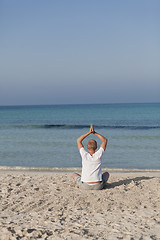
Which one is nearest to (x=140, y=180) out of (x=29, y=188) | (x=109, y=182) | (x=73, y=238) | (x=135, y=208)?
(x=109, y=182)

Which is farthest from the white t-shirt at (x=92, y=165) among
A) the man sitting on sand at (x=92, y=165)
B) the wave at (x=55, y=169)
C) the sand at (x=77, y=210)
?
the wave at (x=55, y=169)

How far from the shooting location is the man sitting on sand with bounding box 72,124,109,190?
6.09 metres

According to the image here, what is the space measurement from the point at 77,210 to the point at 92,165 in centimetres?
122

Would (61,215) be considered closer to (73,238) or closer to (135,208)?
(73,238)

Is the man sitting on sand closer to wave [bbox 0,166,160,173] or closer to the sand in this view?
the sand

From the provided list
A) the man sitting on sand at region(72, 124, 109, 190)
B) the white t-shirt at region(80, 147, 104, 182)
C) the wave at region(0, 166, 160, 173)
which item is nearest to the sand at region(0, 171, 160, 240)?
the man sitting on sand at region(72, 124, 109, 190)

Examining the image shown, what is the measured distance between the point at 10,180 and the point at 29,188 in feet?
3.32

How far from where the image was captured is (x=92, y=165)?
6141mm

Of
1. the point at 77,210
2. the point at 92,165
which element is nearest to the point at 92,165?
the point at 92,165

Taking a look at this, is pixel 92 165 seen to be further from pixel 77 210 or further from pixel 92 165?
pixel 77 210

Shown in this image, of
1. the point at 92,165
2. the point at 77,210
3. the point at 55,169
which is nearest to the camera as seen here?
the point at 77,210

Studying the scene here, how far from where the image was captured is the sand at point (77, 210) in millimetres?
4082

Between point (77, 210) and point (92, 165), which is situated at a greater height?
point (92, 165)

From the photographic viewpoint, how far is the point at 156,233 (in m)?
4.14
